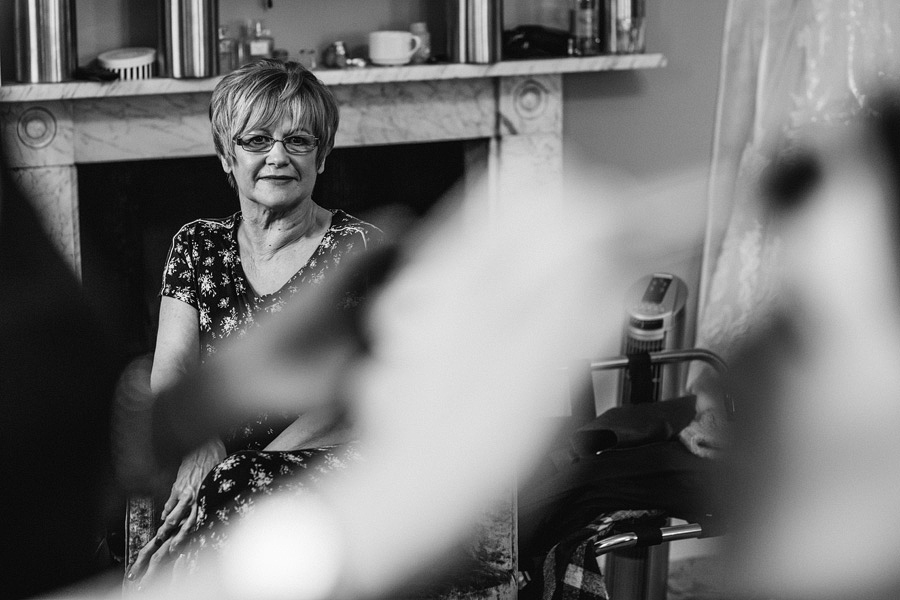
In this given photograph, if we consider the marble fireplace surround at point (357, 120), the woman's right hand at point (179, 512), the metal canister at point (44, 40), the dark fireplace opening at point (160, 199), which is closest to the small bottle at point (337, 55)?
the marble fireplace surround at point (357, 120)

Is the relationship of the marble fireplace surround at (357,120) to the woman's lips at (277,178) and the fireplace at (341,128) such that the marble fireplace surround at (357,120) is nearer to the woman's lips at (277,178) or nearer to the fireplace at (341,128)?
the fireplace at (341,128)

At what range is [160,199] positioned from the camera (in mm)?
2135

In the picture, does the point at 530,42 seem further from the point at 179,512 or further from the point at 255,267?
the point at 179,512

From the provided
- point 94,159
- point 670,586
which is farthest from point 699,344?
point 94,159

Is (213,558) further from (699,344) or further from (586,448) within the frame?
(699,344)

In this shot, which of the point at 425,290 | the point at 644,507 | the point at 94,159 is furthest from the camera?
the point at 425,290

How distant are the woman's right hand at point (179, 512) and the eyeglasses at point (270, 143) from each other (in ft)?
1.25

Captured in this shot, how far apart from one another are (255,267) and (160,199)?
734 millimetres

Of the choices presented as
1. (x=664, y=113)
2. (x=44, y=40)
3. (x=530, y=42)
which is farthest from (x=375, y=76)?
(x=664, y=113)

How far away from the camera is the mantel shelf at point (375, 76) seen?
1.90 m

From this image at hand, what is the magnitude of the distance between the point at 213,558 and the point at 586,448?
0.68m

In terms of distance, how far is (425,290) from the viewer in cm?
218

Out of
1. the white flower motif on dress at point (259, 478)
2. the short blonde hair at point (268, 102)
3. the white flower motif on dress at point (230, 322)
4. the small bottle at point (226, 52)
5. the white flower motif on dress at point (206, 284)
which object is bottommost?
the white flower motif on dress at point (259, 478)

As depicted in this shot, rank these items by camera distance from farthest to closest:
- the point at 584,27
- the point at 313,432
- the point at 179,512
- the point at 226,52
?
the point at 584,27 → the point at 226,52 → the point at 313,432 → the point at 179,512
